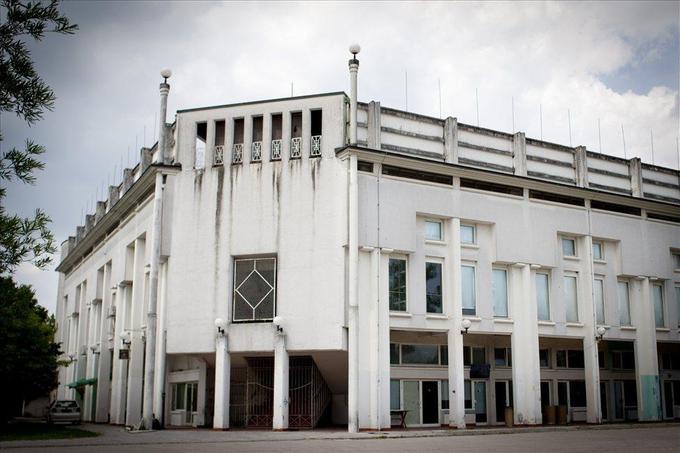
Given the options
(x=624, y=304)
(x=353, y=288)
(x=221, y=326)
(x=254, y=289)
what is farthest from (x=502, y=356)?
(x=221, y=326)

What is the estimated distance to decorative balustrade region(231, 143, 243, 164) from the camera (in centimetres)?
3284

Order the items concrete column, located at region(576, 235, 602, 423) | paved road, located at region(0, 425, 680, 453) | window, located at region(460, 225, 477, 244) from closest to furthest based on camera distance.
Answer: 1. paved road, located at region(0, 425, 680, 453)
2. window, located at region(460, 225, 477, 244)
3. concrete column, located at region(576, 235, 602, 423)

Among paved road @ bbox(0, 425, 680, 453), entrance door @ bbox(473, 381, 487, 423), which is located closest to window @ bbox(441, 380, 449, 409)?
entrance door @ bbox(473, 381, 487, 423)

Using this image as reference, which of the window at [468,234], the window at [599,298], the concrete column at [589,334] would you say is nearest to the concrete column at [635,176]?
the concrete column at [589,334]

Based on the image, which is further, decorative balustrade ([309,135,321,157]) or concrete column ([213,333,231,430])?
decorative balustrade ([309,135,321,157])

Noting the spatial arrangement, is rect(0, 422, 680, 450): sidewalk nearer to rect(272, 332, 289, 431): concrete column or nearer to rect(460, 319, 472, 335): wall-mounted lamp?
rect(272, 332, 289, 431): concrete column

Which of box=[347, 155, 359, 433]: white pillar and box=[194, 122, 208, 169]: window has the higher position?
box=[194, 122, 208, 169]: window

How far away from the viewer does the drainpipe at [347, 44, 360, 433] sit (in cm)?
2905

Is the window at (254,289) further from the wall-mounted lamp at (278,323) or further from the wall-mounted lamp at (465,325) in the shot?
the wall-mounted lamp at (465,325)

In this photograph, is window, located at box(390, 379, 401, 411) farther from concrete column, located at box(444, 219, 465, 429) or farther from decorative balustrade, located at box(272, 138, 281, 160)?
decorative balustrade, located at box(272, 138, 281, 160)

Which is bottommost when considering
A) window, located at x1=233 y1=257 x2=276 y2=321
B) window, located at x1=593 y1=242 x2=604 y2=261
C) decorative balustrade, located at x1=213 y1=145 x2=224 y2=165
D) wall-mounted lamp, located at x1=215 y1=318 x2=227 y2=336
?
wall-mounted lamp, located at x1=215 y1=318 x2=227 y2=336

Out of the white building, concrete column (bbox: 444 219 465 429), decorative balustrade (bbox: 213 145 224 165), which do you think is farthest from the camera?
decorative balustrade (bbox: 213 145 224 165)

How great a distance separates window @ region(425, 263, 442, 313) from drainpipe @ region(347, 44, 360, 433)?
4092 mm

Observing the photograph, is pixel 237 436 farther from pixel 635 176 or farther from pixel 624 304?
pixel 635 176
